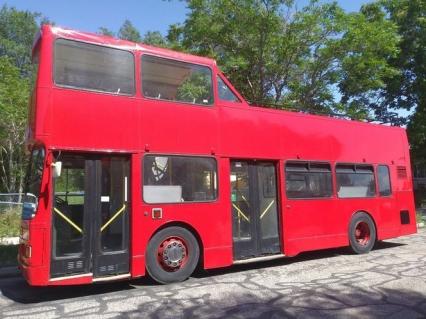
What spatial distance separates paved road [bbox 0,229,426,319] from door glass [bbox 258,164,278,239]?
752 millimetres

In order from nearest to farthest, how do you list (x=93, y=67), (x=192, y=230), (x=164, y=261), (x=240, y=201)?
(x=93, y=67)
(x=164, y=261)
(x=192, y=230)
(x=240, y=201)

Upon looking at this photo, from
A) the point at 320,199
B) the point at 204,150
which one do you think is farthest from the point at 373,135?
the point at 204,150

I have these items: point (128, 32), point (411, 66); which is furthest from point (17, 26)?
point (411, 66)

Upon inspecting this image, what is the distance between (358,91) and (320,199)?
938 cm

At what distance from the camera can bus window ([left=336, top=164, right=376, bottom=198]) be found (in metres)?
11.1

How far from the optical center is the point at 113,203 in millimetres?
7574

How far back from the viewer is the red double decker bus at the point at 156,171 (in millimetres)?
7141

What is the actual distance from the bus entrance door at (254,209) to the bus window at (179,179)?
0.61 metres

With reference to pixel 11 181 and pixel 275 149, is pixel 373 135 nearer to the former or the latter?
pixel 275 149

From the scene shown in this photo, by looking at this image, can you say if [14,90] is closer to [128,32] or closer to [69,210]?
[69,210]

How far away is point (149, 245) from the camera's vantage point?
7.81 meters

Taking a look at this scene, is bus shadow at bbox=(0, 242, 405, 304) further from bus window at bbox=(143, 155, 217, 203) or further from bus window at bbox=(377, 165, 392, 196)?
bus window at bbox=(377, 165, 392, 196)

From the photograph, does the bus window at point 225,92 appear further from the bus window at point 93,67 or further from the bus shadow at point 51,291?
the bus shadow at point 51,291

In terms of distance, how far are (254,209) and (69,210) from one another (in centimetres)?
361
